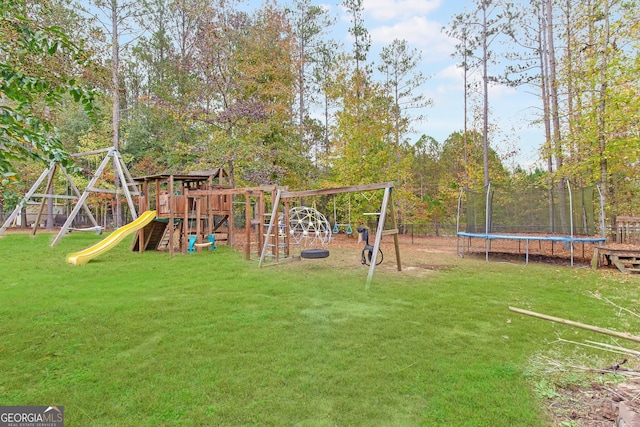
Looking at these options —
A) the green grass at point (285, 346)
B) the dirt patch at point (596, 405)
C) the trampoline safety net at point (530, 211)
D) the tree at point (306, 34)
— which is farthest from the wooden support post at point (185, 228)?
the dirt patch at point (596, 405)

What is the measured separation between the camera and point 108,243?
363 inches

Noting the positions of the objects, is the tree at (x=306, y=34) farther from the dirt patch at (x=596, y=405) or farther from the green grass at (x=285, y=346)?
the dirt patch at (x=596, y=405)

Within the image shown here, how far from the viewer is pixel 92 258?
27.9 ft

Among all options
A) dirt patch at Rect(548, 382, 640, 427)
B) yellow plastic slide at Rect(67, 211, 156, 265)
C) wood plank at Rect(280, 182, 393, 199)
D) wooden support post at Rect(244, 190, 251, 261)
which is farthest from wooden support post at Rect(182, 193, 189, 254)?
dirt patch at Rect(548, 382, 640, 427)

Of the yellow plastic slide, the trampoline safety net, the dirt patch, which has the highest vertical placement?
the trampoline safety net

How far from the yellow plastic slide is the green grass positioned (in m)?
1.46

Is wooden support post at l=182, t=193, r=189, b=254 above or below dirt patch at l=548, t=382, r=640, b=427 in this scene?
above

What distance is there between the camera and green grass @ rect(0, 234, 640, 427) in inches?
91.0

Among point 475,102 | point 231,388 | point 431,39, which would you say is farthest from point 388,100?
point 231,388

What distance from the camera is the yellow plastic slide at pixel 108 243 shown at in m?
7.98

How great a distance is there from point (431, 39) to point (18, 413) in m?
20.0

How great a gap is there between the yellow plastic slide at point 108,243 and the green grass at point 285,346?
1.46 metres

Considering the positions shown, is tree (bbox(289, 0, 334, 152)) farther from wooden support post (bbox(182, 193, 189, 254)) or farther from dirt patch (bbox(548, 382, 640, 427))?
dirt patch (bbox(548, 382, 640, 427))

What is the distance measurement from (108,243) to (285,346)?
800cm
